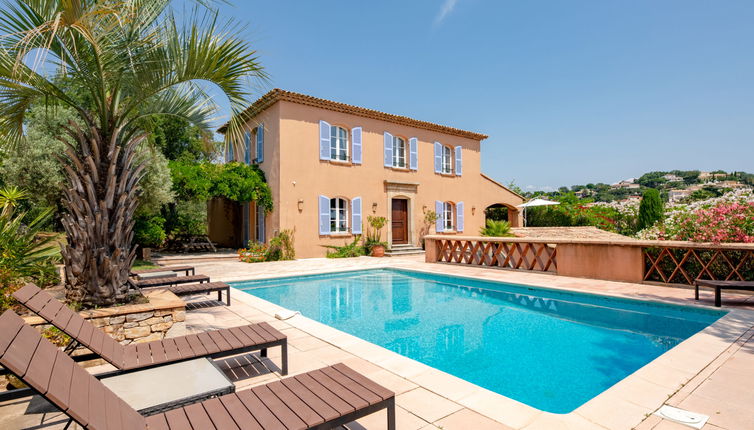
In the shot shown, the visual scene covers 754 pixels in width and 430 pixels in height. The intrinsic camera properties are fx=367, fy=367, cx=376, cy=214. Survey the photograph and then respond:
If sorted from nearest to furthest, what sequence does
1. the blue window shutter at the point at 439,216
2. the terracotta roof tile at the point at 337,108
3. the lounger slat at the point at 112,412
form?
the lounger slat at the point at 112,412, the terracotta roof tile at the point at 337,108, the blue window shutter at the point at 439,216

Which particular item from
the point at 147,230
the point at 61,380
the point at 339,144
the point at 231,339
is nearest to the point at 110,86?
the point at 231,339

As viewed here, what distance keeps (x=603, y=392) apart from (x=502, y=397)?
89 centimetres

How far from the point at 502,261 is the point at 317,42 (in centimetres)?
963

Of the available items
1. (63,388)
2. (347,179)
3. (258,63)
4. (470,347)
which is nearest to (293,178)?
(347,179)

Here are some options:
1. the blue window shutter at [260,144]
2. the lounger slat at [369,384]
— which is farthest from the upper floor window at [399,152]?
the lounger slat at [369,384]

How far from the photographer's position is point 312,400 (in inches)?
79.9

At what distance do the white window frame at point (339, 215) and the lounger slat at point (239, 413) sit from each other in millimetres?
12178

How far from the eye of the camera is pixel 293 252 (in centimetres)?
1317

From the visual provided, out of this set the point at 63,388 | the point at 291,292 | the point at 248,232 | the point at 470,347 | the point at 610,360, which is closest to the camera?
the point at 63,388

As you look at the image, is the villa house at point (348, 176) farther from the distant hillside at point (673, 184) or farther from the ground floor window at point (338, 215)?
the distant hillside at point (673, 184)

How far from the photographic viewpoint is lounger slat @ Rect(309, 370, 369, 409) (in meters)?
1.98

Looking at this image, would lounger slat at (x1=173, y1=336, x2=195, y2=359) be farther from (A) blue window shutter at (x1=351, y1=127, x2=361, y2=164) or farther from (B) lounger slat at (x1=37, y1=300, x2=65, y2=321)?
(A) blue window shutter at (x1=351, y1=127, x2=361, y2=164)

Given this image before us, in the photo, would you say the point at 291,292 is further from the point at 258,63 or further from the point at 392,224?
the point at 392,224

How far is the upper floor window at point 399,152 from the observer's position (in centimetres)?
1616
